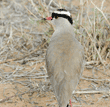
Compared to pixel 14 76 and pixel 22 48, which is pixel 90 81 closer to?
pixel 14 76

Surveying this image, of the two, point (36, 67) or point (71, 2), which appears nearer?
point (36, 67)

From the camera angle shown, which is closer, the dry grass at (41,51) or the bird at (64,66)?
the bird at (64,66)

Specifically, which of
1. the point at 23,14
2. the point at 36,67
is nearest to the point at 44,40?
the point at 36,67

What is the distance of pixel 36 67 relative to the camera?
4.80m

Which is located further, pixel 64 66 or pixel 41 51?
pixel 41 51

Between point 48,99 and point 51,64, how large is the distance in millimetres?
881

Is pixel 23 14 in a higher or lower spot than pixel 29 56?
higher

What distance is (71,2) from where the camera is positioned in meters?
8.10

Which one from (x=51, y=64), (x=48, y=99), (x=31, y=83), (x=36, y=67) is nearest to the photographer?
(x=51, y=64)

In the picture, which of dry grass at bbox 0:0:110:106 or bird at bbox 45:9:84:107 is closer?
bird at bbox 45:9:84:107

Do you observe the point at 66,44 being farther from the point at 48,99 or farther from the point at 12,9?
the point at 12,9

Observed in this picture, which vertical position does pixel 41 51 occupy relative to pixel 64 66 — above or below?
below

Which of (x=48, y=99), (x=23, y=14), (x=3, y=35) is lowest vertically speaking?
(x=48, y=99)

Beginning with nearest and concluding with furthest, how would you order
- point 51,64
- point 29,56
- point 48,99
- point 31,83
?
1. point 51,64
2. point 48,99
3. point 31,83
4. point 29,56
